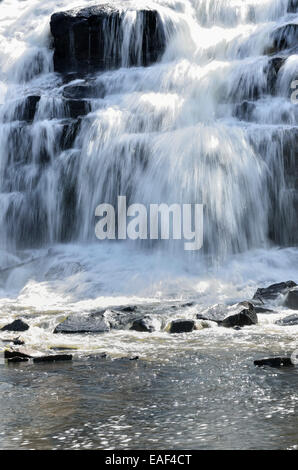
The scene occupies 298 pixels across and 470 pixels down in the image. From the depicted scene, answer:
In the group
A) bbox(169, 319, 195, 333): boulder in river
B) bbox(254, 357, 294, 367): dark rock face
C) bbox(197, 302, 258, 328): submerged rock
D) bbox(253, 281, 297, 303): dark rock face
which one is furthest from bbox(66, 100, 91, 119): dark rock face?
bbox(254, 357, 294, 367): dark rock face

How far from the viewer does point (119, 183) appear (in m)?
21.1

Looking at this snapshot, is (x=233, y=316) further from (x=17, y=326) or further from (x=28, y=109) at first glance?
(x=28, y=109)

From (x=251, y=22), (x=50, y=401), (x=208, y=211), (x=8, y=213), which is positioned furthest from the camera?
(x=251, y=22)

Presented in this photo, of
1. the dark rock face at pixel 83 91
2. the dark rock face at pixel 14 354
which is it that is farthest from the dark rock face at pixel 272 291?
the dark rock face at pixel 83 91

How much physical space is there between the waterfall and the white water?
5cm

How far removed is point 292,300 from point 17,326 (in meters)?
5.75

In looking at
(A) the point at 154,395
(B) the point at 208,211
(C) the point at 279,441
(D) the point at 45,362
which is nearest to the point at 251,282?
(B) the point at 208,211

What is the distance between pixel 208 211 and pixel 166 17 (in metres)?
12.4

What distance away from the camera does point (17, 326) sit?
1340cm

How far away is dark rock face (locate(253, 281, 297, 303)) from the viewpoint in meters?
15.5

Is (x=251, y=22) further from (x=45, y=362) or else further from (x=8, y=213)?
(x=45, y=362)
